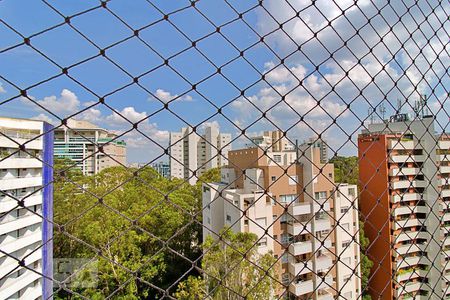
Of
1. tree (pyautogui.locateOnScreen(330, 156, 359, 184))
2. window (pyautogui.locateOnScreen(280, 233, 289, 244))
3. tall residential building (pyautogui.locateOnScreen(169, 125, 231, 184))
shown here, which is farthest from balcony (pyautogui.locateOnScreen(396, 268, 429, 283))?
window (pyautogui.locateOnScreen(280, 233, 289, 244))

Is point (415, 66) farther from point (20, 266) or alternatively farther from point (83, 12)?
point (20, 266)

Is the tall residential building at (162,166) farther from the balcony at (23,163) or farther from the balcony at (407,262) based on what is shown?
the balcony at (407,262)

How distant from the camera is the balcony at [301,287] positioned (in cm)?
544

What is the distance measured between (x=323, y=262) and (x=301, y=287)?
0.64m

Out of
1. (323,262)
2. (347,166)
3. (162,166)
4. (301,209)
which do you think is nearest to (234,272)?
(347,166)

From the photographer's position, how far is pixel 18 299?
369cm

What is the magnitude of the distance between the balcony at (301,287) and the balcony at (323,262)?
1.03 feet

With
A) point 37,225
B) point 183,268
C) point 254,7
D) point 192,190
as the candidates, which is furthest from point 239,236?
point 192,190

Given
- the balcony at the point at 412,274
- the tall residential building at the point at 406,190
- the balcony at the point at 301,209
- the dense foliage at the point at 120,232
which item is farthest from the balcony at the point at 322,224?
the dense foliage at the point at 120,232

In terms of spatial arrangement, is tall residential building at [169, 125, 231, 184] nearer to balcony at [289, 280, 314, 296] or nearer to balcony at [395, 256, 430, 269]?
balcony at [395, 256, 430, 269]

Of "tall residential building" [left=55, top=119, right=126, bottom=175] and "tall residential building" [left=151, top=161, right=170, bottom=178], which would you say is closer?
"tall residential building" [left=55, top=119, right=126, bottom=175]

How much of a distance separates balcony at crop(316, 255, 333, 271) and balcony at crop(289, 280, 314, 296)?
0.31 metres

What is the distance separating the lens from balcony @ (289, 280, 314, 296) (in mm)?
5438

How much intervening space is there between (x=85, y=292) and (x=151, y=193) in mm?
2661
